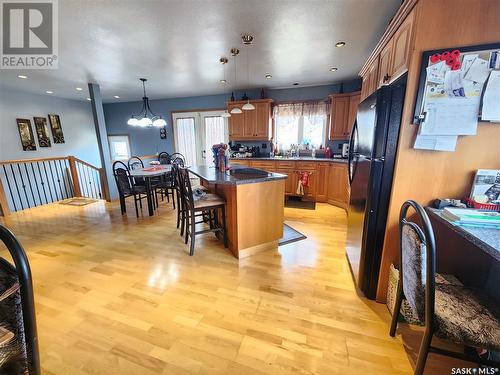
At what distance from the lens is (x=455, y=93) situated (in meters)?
1.27

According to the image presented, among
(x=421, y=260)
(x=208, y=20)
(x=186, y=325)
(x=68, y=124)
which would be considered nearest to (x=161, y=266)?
(x=186, y=325)

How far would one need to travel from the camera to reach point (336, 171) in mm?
4211

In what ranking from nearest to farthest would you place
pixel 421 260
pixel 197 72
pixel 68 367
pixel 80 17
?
pixel 421 260
pixel 68 367
pixel 80 17
pixel 197 72

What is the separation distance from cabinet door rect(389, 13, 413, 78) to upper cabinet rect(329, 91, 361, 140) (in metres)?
2.81

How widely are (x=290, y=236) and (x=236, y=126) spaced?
332 cm

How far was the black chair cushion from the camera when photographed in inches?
35.2

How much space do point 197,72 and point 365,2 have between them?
280 centimetres

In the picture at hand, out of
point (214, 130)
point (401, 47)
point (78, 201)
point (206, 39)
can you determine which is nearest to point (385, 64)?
point (401, 47)

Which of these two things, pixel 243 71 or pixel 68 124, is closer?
pixel 243 71

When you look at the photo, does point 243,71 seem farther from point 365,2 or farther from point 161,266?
point 161,266

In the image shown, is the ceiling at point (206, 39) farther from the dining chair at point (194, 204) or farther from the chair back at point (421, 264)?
the chair back at point (421, 264)

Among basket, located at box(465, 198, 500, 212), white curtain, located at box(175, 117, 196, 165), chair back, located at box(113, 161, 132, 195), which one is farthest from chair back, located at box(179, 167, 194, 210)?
white curtain, located at box(175, 117, 196, 165)

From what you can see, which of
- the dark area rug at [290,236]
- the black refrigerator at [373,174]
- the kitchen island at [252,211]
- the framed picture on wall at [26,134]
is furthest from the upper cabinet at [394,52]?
the framed picture on wall at [26,134]

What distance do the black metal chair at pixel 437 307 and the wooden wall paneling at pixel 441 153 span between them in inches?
19.7
